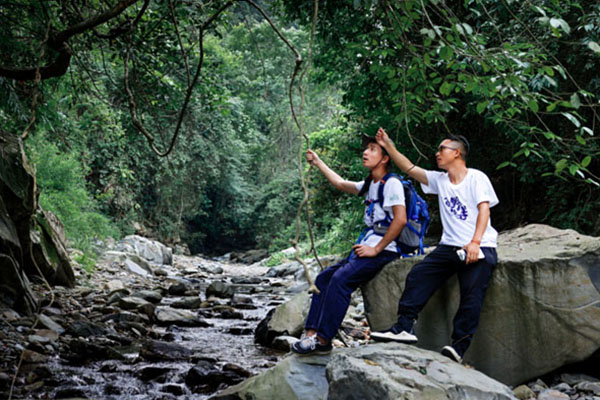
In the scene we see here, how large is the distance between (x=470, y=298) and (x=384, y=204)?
87 centimetres

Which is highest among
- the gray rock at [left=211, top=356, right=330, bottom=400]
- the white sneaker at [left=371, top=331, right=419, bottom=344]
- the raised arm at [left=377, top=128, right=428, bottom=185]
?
the raised arm at [left=377, top=128, right=428, bottom=185]

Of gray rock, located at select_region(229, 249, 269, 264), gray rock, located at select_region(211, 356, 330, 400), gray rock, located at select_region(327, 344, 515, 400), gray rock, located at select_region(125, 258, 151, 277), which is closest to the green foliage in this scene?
gray rock, located at select_region(125, 258, 151, 277)

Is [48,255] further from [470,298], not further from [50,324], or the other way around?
[470,298]

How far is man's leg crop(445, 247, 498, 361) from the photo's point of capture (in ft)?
10.9

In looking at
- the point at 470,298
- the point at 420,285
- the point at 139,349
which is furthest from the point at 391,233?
the point at 139,349

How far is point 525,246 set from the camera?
422cm

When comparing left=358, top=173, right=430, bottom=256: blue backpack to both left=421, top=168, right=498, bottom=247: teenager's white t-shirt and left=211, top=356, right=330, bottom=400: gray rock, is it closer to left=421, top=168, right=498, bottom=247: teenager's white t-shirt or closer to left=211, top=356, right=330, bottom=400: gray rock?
left=421, top=168, right=498, bottom=247: teenager's white t-shirt

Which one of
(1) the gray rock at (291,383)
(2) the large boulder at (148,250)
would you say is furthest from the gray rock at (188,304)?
(2) the large boulder at (148,250)

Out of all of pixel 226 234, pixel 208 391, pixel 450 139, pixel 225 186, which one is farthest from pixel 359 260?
pixel 226 234

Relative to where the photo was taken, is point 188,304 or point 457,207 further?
point 188,304

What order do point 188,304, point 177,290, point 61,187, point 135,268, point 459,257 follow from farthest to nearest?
point 135,268 → point 61,187 → point 177,290 → point 188,304 → point 459,257

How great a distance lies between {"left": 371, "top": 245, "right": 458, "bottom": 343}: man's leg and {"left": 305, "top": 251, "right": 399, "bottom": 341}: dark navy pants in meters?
0.28

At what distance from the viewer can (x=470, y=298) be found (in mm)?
3336

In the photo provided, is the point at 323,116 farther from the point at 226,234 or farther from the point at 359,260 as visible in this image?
the point at 359,260
